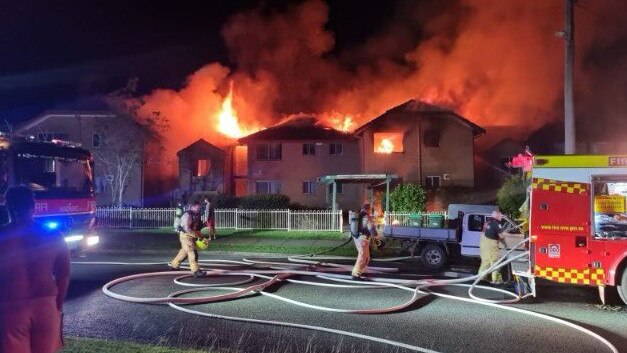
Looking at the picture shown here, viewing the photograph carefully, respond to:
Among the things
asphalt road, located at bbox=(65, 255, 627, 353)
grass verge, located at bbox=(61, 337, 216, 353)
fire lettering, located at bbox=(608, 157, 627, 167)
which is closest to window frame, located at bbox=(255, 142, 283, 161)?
asphalt road, located at bbox=(65, 255, 627, 353)

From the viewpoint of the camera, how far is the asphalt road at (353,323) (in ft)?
21.2

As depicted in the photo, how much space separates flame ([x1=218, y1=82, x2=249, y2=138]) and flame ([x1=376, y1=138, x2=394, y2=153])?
638 inches

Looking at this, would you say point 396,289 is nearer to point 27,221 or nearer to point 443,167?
point 27,221

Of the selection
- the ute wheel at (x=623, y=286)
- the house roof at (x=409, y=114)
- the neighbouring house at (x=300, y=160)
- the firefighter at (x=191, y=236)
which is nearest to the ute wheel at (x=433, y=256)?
the ute wheel at (x=623, y=286)

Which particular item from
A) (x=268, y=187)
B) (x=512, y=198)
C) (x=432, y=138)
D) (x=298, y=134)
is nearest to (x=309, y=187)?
(x=268, y=187)

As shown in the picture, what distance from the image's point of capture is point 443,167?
32531 mm

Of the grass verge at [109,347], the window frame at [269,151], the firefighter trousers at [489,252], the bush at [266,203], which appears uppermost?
the window frame at [269,151]

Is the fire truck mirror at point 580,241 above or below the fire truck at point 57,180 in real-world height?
below

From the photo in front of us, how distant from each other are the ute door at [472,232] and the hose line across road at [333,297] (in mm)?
1715

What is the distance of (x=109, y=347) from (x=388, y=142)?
2811cm

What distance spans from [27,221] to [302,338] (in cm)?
375

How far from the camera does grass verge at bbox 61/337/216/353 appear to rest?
5707 mm

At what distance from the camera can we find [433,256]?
13430 mm

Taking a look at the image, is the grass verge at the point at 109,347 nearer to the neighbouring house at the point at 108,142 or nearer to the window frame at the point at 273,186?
the neighbouring house at the point at 108,142
